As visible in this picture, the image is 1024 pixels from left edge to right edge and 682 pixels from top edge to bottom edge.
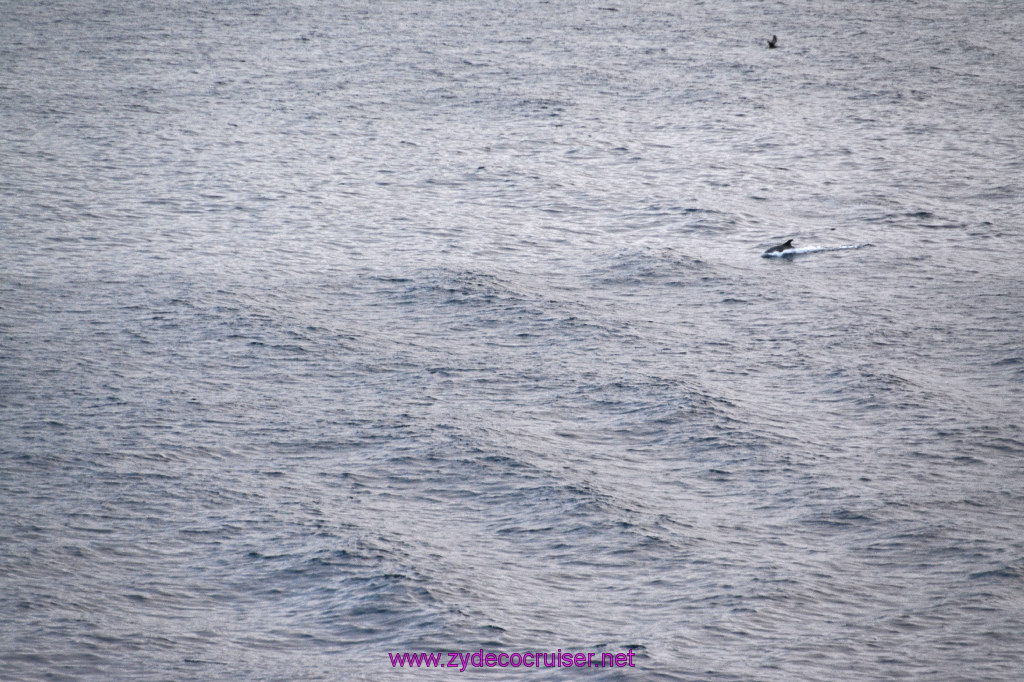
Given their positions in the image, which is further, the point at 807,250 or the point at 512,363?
the point at 807,250

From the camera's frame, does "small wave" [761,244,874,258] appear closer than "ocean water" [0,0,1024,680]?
No

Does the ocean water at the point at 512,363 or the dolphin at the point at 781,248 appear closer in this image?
the ocean water at the point at 512,363

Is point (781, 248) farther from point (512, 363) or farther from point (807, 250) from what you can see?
point (512, 363)

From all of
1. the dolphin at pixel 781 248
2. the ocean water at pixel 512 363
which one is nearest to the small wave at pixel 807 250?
the dolphin at pixel 781 248

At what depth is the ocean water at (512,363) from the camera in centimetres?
2412

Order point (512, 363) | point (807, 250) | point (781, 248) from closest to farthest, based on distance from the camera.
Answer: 1. point (512, 363)
2. point (781, 248)
3. point (807, 250)

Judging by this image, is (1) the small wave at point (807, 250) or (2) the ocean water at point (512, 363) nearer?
(2) the ocean water at point (512, 363)

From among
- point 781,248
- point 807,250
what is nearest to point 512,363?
point 781,248

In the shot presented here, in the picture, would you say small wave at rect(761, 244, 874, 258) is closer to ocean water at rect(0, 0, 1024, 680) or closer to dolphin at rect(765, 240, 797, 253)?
dolphin at rect(765, 240, 797, 253)

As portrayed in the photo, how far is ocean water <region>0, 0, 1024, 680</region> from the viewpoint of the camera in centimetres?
2412

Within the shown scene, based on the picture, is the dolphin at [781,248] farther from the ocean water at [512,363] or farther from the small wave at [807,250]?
the ocean water at [512,363]

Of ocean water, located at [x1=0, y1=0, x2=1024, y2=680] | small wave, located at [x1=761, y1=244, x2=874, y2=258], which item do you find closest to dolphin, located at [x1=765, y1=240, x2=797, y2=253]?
small wave, located at [x1=761, y1=244, x2=874, y2=258]

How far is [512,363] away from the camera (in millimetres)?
35500

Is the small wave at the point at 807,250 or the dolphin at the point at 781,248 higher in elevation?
the dolphin at the point at 781,248
